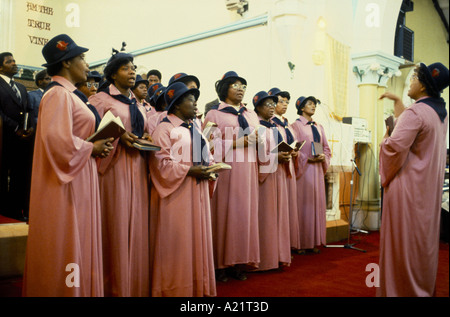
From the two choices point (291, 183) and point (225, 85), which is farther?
point (291, 183)

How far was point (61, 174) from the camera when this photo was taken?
102 inches

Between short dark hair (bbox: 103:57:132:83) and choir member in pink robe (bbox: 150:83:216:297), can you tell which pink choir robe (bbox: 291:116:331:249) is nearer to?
choir member in pink robe (bbox: 150:83:216:297)

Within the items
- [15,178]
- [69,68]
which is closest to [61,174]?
[69,68]

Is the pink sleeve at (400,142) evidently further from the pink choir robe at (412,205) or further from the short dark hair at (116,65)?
the short dark hair at (116,65)

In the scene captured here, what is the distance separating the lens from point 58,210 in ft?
8.50

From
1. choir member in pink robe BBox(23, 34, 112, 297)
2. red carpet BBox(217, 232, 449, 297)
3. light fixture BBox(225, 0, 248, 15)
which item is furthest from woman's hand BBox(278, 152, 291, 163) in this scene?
light fixture BBox(225, 0, 248, 15)

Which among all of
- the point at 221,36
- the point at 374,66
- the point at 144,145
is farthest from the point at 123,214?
the point at 374,66

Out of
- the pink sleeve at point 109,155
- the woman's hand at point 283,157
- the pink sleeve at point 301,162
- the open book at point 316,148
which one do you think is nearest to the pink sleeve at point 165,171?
the pink sleeve at point 109,155

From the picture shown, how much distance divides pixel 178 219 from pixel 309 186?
2.95 meters

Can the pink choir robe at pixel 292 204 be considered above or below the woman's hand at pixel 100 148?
below

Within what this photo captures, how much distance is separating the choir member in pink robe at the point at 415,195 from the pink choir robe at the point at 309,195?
2404 mm

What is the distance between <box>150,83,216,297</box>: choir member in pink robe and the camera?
3328mm

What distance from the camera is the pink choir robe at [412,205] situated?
128 inches

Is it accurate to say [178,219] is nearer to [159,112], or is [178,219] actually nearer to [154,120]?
[154,120]
